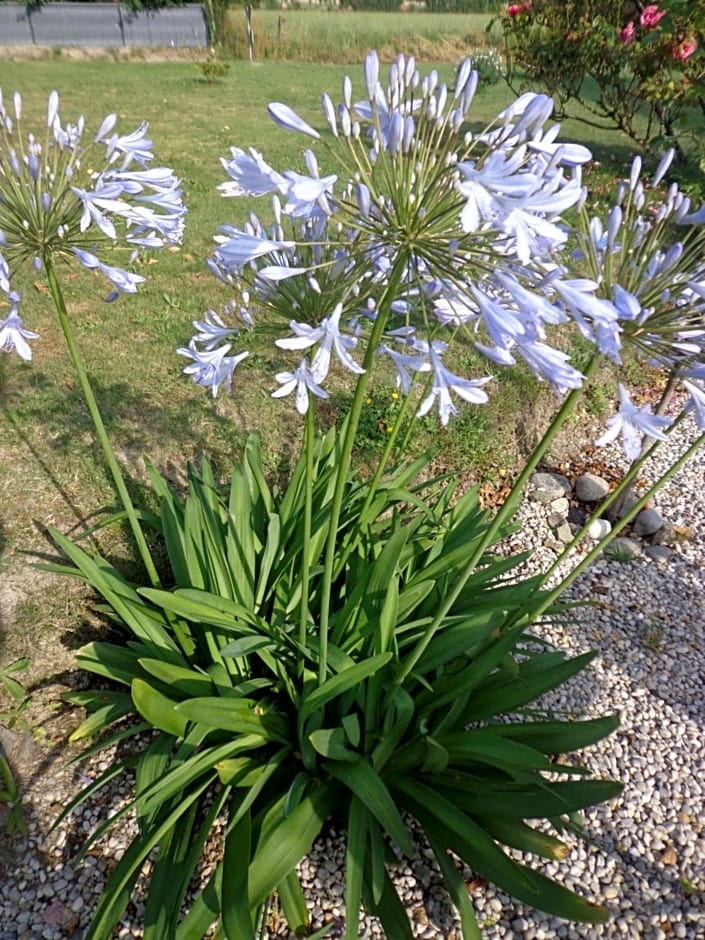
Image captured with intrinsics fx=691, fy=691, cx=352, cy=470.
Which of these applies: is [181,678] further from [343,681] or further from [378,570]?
[378,570]

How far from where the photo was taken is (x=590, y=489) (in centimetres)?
432

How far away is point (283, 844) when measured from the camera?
6.31 feet

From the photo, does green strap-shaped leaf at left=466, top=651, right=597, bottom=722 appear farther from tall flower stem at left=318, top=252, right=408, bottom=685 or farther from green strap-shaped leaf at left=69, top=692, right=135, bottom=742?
green strap-shaped leaf at left=69, top=692, right=135, bottom=742

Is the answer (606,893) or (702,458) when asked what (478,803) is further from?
(702,458)

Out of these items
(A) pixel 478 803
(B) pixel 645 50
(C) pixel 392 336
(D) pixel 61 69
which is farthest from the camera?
(D) pixel 61 69

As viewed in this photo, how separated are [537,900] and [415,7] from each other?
151 ft

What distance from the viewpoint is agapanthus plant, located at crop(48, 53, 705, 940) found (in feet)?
4.39

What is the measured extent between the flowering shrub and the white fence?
1845 cm

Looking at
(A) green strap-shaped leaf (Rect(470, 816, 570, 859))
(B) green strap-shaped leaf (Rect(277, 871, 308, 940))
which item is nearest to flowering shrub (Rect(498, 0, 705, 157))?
(A) green strap-shaped leaf (Rect(470, 816, 570, 859))

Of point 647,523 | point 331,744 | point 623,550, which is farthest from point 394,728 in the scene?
point 647,523

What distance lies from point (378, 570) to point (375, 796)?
2.34ft

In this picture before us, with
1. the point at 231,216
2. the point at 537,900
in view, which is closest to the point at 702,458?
the point at 537,900

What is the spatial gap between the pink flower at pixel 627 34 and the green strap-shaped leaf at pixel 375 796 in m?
9.02

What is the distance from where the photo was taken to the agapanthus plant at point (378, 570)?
1338 mm
